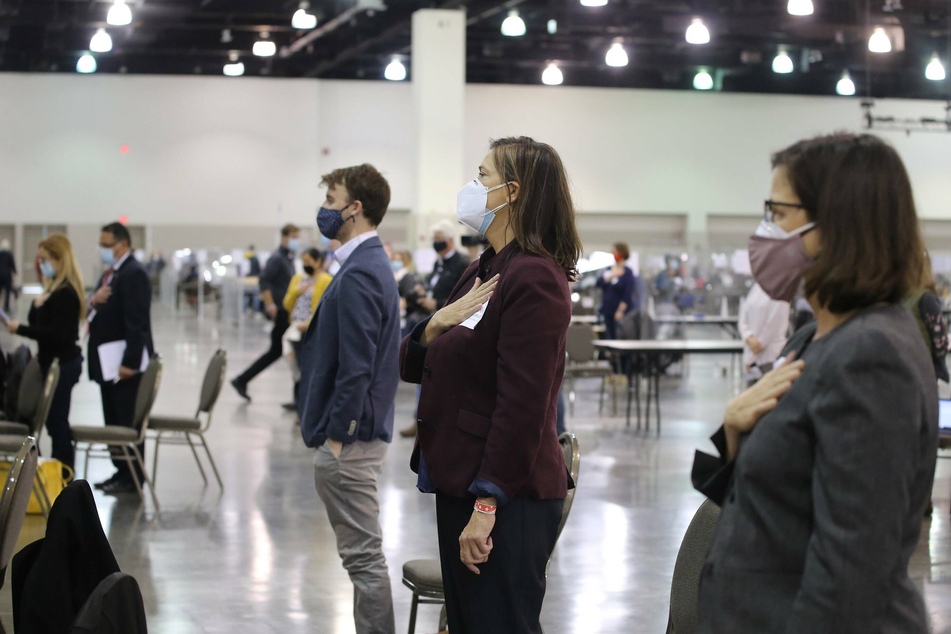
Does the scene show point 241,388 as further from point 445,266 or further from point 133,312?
point 133,312

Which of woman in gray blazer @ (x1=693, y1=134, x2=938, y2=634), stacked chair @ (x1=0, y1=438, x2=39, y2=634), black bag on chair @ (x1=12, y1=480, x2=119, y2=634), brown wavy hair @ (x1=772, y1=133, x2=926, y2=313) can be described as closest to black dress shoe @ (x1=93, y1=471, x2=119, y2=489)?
stacked chair @ (x1=0, y1=438, x2=39, y2=634)

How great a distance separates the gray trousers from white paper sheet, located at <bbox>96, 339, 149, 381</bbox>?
10.5 feet

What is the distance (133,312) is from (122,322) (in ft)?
0.36

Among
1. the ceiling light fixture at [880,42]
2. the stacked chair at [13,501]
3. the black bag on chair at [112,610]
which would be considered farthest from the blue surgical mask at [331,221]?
the ceiling light fixture at [880,42]

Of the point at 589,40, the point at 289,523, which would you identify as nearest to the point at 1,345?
the point at 289,523

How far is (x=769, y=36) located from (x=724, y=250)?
15.4ft

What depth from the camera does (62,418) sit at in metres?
6.22

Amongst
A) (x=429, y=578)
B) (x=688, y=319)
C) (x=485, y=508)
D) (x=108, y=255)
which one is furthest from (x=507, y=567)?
(x=688, y=319)

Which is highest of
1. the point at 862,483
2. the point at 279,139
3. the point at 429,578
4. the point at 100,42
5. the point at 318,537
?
the point at 100,42

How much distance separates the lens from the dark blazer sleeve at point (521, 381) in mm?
2160

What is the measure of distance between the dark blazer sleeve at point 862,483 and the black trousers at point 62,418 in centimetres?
549

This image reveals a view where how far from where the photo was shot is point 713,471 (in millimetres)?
1666

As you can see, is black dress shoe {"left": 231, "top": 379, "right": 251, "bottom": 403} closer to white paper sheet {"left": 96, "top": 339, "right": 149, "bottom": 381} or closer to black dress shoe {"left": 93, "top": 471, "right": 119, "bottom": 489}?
A: black dress shoe {"left": 93, "top": 471, "right": 119, "bottom": 489}

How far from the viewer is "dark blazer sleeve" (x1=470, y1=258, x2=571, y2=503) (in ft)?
7.09
